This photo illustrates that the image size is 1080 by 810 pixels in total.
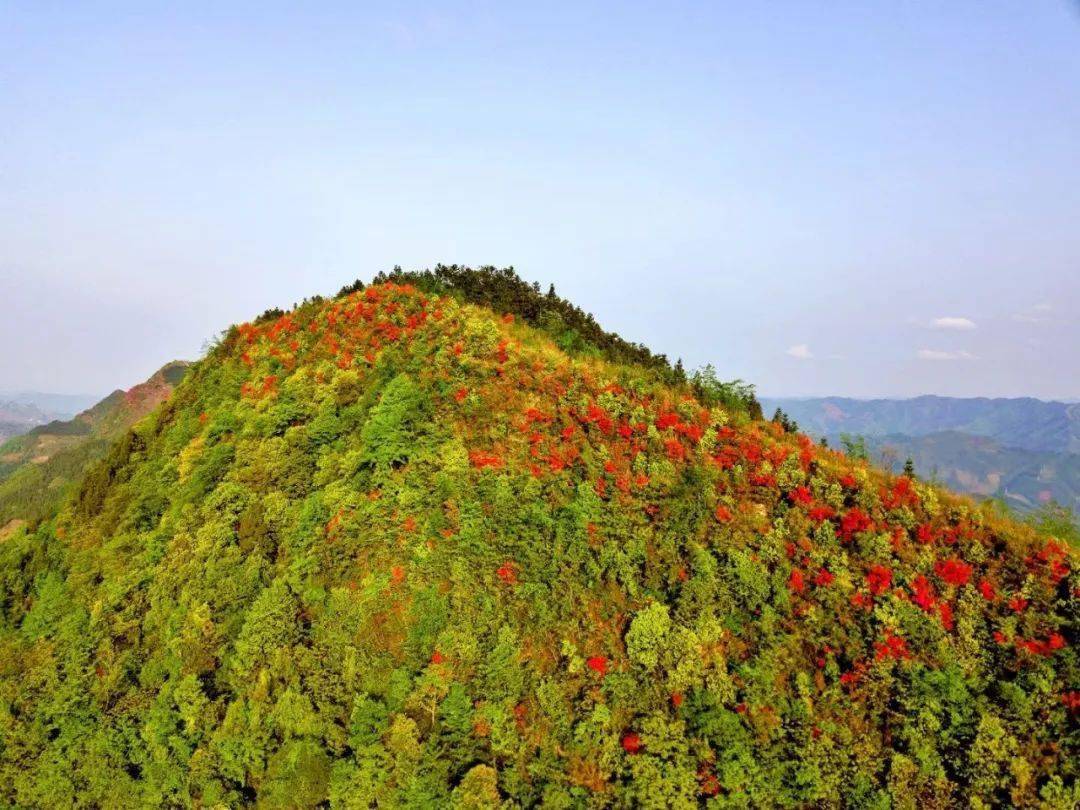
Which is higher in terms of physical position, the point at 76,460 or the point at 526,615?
the point at 526,615

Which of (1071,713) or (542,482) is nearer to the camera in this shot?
(1071,713)

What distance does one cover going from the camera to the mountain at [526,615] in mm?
20703

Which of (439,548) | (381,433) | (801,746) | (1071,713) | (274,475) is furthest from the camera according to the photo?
(274,475)

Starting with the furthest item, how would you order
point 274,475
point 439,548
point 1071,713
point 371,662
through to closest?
point 274,475 → point 439,548 → point 371,662 → point 1071,713

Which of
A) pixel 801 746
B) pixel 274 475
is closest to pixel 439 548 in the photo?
pixel 274 475

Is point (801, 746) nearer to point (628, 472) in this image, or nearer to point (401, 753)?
point (628, 472)

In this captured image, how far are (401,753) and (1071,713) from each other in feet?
78.8

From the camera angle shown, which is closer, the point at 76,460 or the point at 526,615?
the point at 526,615

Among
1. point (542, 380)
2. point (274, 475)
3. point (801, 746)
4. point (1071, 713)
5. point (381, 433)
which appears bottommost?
point (801, 746)

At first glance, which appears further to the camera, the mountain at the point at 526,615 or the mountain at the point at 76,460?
the mountain at the point at 76,460

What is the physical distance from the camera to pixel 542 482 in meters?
29.4

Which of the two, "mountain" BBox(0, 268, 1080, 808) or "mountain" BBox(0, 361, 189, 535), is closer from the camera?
"mountain" BBox(0, 268, 1080, 808)

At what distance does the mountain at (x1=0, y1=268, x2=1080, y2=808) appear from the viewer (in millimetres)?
20703

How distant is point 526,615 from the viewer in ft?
85.7
